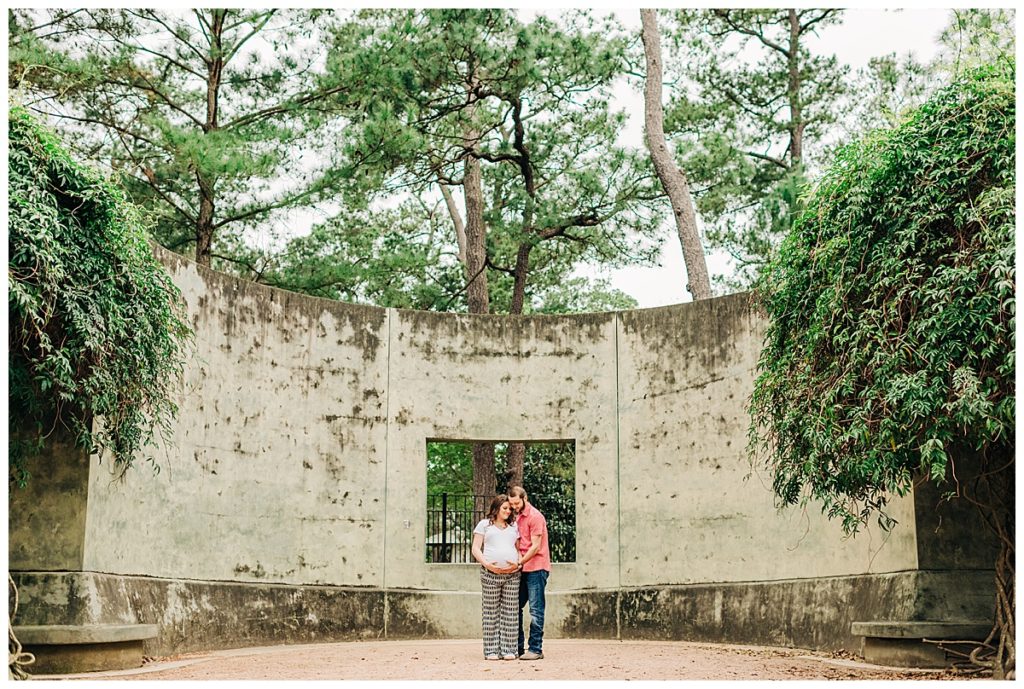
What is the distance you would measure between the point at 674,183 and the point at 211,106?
19.4 ft

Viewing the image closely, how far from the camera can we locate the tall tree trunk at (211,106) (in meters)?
13.4

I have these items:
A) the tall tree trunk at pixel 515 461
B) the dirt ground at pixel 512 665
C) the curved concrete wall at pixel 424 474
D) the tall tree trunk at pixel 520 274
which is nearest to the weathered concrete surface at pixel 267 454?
the curved concrete wall at pixel 424 474

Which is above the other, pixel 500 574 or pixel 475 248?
pixel 475 248

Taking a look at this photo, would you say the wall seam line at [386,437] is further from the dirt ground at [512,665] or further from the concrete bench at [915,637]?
the concrete bench at [915,637]

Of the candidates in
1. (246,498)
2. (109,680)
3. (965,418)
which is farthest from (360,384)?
(965,418)

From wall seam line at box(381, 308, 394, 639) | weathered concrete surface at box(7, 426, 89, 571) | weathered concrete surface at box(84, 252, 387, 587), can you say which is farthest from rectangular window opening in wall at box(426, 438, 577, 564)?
weathered concrete surface at box(7, 426, 89, 571)

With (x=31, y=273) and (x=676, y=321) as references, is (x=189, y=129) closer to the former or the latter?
(x=676, y=321)

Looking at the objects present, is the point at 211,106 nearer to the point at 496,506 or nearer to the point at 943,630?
the point at 496,506

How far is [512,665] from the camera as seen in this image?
273 inches

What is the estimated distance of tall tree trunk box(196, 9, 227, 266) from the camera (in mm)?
13398

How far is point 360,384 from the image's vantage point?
10445 mm

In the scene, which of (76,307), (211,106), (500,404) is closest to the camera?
(76,307)

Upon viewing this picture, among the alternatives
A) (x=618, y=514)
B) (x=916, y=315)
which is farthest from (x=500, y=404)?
(x=916, y=315)

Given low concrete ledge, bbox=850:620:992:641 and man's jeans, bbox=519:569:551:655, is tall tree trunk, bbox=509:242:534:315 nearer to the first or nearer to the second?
man's jeans, bbox=519:569:551:655
